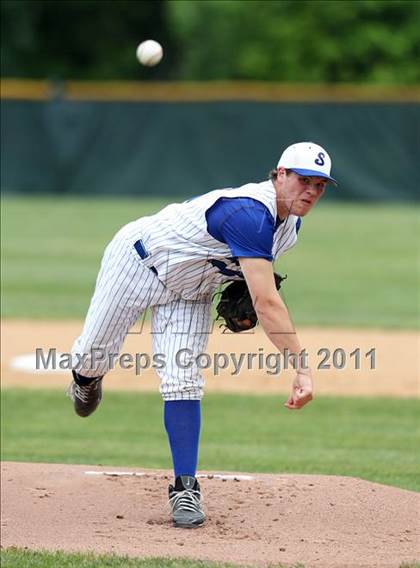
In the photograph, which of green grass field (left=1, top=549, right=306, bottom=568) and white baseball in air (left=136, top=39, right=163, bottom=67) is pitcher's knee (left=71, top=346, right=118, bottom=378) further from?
white baseball in air (left=136, top=39, right=163, bottom=67)

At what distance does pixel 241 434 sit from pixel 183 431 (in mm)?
2371

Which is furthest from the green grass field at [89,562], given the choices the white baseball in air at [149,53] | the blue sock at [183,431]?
the white baseball in air at [149,53]

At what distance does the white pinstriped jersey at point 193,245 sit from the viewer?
14.4 feet

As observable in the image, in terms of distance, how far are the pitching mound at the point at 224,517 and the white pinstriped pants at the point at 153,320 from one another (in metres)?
0.53

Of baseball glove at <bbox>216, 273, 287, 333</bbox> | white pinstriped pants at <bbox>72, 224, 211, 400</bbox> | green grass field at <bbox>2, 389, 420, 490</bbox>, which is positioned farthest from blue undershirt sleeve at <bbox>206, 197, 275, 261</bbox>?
green grass field at <bbox>2, 389, 420, 490</bbox>

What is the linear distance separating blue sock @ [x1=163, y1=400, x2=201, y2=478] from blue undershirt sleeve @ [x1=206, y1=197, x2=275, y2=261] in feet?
2.32

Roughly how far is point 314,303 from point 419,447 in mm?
5686

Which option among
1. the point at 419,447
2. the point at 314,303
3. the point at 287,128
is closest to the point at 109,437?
the point at 419,447

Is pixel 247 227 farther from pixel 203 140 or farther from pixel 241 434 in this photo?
pixel 203 140

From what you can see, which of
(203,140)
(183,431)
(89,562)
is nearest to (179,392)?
(183,431)

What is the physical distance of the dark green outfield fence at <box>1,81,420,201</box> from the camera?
20.8m

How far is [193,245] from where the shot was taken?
14.6ft

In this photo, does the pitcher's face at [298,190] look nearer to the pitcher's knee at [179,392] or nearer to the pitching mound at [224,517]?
the pitcher's knee at [179,392]

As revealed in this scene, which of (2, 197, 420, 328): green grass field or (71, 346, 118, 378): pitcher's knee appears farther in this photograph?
(2, 197, 420, 328): green grass field
